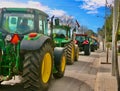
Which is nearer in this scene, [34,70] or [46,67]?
[34,70]

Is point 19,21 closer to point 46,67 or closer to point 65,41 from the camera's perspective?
point 46,67

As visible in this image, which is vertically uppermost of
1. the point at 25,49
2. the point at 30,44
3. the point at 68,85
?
the point at 30,44

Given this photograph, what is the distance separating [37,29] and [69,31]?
11849 millimetres

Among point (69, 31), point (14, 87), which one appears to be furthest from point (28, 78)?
point (69, 31)

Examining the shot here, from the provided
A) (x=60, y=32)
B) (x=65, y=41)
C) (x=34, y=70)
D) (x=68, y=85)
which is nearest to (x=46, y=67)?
(x=34, y=70)

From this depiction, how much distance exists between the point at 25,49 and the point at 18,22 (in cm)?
168

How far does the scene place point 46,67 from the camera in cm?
980

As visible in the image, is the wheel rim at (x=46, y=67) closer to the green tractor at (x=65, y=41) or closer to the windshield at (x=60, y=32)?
the green tractor at (x=65, y=41)

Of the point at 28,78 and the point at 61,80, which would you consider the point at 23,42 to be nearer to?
the point at 28,78

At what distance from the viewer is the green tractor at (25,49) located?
343 inches

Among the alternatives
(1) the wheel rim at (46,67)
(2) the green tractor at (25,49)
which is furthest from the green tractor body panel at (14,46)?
(1) the wheel rim at (46,67)

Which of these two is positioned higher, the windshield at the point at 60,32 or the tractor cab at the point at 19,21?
the tractor cab at the point at 19,21

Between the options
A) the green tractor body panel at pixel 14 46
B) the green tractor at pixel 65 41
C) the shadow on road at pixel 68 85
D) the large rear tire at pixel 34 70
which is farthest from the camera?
the green tractor at pixel 65 41

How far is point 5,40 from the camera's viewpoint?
9.36 meters
